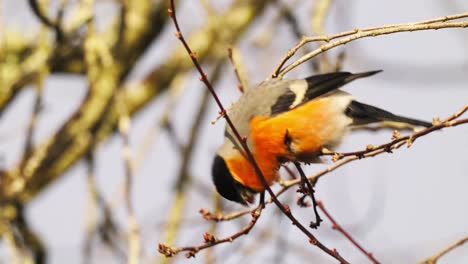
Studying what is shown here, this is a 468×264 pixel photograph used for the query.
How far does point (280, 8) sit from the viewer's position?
4773 mm

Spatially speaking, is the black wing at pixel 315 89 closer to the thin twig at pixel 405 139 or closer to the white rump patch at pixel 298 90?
the white rump patch at pixel 298 90

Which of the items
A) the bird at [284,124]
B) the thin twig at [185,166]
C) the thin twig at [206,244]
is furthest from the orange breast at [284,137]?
the thin twig at [185,166]

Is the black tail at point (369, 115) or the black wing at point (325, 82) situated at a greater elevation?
the black wing at point (325, 82)

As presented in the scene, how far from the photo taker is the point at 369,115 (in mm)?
2877

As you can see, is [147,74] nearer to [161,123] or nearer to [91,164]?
[161,123]

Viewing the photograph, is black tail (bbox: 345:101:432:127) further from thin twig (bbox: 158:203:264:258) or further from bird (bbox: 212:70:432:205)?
thin twig (bbox: 158:203:264:258)

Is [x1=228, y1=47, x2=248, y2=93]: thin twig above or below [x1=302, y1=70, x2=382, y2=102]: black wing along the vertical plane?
above

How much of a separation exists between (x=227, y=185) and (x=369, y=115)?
563mm

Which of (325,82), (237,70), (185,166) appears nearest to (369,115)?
(325,82)

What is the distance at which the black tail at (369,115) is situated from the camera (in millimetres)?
2877

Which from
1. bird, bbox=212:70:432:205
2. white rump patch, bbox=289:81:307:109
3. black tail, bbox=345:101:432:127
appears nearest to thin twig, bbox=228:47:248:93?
bird, bbox=212:70:432:205

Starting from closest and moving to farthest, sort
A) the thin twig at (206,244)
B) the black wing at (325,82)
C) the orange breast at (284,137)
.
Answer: the thin twig at (206,244), the orange breast at (284,137), the black wing at (325,82)

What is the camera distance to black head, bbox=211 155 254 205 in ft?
9.28

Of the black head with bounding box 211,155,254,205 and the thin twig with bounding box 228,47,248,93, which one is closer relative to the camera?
the thin twig with bounding box 228,47,248,93
